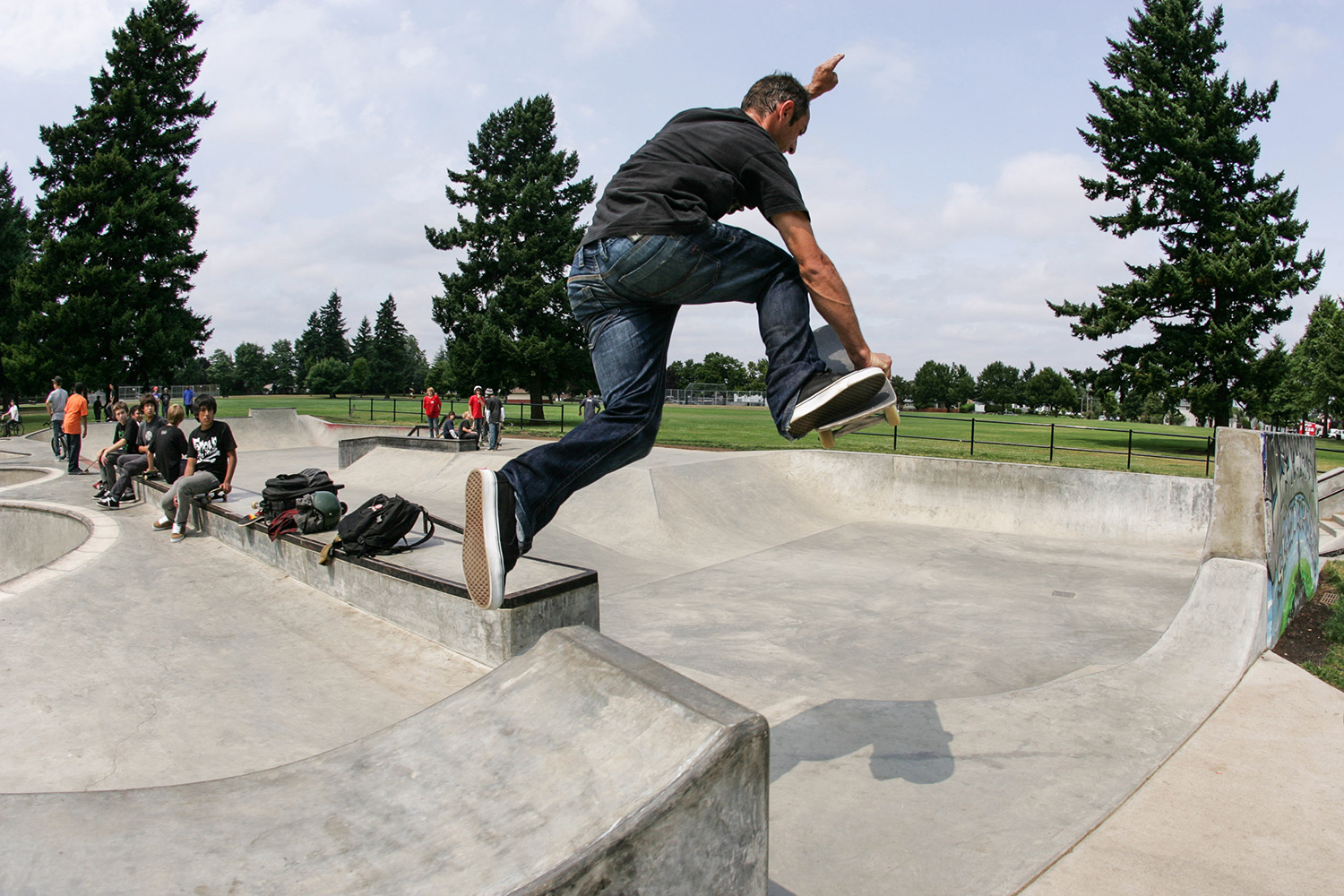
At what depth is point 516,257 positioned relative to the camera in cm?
3212

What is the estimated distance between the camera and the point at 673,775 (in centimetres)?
168

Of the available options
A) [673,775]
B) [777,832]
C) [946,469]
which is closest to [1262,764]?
[777,832]

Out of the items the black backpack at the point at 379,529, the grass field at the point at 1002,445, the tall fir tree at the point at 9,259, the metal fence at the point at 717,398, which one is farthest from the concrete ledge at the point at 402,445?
the metal fence at the point at 717,398

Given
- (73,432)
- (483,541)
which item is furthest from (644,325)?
(73,432)

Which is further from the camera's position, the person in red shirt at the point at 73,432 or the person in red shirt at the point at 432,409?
the person in red shirt at the point at 432,409

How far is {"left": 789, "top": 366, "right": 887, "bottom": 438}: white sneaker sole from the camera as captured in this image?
2.30 meters

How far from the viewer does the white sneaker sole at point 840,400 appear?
2.30m

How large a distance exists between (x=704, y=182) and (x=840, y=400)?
0.81m

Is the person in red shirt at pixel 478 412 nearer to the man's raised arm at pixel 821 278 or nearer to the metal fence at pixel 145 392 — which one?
the metal fence at pixel 145 392

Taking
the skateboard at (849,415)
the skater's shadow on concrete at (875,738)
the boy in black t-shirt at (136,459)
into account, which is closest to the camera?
the skateboard at (849,415)

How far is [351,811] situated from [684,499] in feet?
33.9

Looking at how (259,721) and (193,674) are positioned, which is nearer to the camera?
(259,721)

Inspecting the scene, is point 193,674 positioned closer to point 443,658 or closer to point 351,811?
point 443,658

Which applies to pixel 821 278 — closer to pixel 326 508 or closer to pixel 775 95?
pixel 775 95
